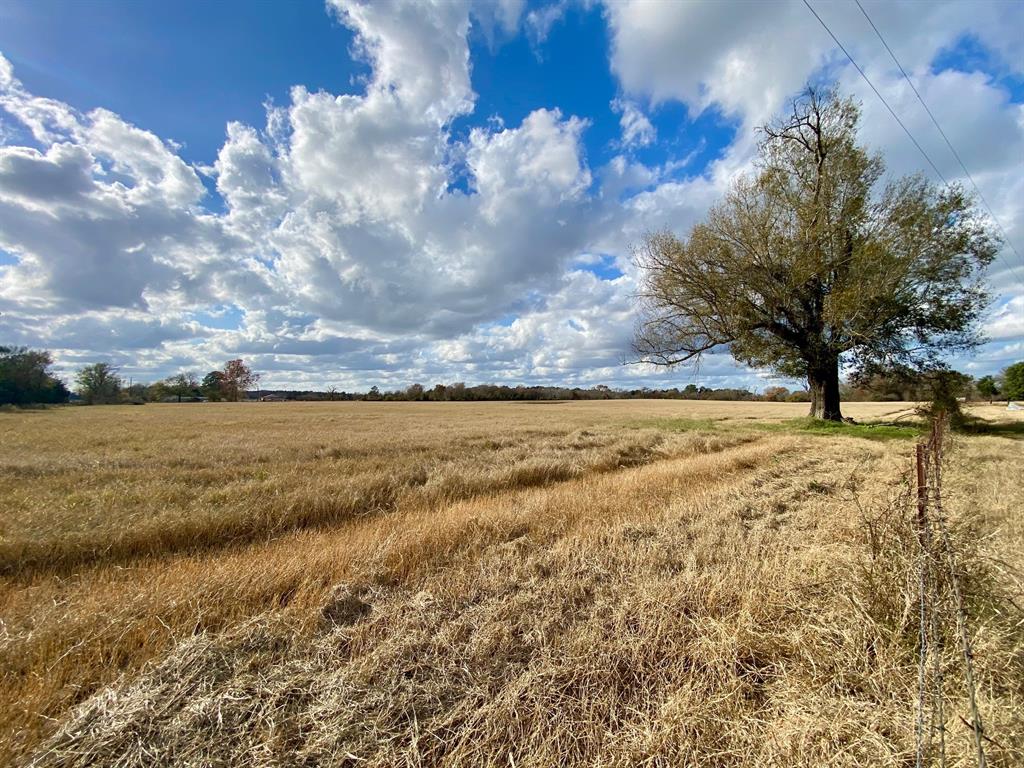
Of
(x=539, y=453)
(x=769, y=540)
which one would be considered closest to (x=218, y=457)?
(x=539, y=453)

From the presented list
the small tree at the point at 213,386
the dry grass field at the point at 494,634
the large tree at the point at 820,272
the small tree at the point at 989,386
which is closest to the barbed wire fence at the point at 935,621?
the dry grass field at the point at 494,634

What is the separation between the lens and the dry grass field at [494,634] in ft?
8.52

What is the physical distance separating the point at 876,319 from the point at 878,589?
19.6 m

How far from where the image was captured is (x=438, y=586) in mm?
4629

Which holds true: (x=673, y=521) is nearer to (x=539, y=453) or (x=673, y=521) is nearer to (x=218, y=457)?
(x=539, y=453)

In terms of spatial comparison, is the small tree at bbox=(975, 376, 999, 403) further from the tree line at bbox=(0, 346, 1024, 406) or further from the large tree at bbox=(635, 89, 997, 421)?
the large tree at bbox=(635, 89, 997, 421)

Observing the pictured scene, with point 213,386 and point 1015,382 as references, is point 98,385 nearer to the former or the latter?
point 213,386

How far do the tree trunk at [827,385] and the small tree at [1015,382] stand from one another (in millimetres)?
77062

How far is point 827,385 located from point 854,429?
366 centimetres

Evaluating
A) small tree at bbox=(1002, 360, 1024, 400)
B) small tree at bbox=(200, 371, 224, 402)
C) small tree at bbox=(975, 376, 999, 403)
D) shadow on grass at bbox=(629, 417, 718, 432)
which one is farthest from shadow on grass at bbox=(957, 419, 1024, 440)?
small tree at bbox=(200, 371, 224, 402)

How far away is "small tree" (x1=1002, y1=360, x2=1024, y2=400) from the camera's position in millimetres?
66000

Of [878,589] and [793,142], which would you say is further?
[793,142]

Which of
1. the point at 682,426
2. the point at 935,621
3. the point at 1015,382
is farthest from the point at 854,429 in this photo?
the point at 1015,382

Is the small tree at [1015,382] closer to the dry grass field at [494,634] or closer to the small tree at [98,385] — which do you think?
the dry grass field at [494,634]
